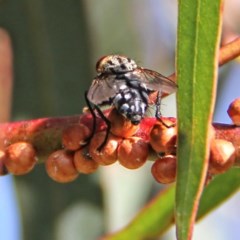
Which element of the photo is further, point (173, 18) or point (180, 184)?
point (173, 18)

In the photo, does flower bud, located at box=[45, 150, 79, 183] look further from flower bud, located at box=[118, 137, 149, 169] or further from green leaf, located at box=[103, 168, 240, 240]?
green leaf, located at box=[103, 168, 240, 240]

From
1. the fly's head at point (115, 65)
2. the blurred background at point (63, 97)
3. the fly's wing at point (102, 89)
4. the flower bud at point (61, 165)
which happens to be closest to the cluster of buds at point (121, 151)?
the flower bud at point (61, 165)

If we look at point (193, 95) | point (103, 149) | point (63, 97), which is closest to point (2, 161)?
point (103, 149)

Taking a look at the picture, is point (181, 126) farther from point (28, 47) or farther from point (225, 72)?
point (225, 72)

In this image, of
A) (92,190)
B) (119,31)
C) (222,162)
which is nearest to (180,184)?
(222,162)

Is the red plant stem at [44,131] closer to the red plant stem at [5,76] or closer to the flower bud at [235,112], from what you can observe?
the flower bud at [235,112]

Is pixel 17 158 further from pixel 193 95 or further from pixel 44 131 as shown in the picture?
pixel 193 95
